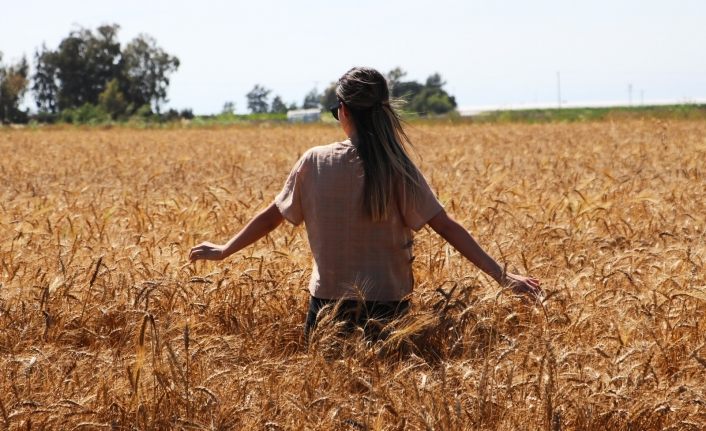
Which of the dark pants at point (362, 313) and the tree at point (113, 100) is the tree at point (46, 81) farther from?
the dark pants at point (362, 313)

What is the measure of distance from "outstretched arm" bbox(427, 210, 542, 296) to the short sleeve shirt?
0.20 feet

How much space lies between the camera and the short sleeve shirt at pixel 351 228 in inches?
145

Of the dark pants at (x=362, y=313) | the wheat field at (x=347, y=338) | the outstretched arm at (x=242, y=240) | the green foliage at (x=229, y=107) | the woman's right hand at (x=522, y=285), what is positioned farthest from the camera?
the green foliage at (x=229, y=107)

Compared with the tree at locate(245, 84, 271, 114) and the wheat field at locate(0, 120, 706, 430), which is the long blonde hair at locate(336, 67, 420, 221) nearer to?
the wheat field at locate(0, 120, 706, 430)

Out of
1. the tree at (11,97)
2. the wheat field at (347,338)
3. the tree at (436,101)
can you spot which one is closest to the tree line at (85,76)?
the tree at (11,97)

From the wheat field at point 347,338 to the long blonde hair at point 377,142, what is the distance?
32cm

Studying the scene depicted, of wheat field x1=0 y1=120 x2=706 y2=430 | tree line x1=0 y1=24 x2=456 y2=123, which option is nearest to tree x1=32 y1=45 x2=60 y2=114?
tree line x1=0 y1=24 x2=456 y2=123

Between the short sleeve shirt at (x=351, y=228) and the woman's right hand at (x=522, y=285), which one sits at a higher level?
the short sleeve shirt at (x=351, y=228)

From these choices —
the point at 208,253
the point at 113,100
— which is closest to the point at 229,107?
the point at 113,100

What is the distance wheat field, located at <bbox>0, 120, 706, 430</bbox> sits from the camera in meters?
2.85

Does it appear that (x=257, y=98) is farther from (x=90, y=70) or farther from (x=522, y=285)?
(x=522, y=285)

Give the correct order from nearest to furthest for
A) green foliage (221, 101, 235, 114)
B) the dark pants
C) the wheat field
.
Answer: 1. the wheat field
2. the dark pants
3. green foliage (221, 101, 235, 114)

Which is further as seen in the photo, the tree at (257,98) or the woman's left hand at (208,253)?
the tree at (257,98)

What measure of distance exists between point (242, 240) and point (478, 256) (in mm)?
916
